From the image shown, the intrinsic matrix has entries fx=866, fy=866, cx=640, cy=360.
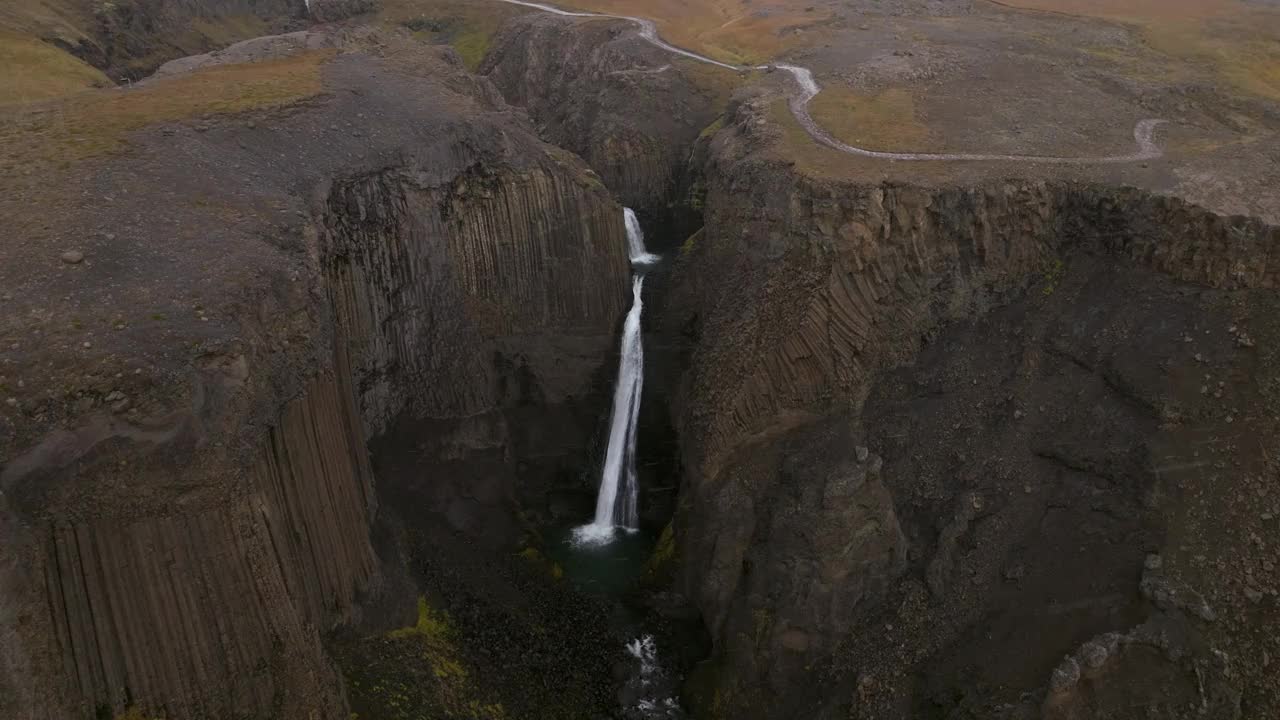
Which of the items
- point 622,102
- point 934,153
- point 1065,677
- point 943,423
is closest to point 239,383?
point 1065,677

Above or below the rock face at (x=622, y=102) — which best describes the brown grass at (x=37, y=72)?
above

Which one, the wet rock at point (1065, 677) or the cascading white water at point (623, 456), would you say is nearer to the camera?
the wet rock at point (1065, 677)

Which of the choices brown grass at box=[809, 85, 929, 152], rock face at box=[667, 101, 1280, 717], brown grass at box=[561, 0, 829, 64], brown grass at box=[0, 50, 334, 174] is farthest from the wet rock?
brown grass at box=[561, 0, 829, 64]

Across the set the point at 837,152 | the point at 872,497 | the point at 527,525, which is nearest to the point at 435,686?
the point at 527,525

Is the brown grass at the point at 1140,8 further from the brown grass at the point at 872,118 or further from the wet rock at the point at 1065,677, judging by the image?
the wet rock at the point at 1065,677

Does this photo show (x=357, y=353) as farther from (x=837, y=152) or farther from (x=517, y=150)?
(x=837, y=152)

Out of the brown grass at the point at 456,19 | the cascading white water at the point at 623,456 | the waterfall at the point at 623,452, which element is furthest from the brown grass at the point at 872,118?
the brown grass at the point at 456,19
